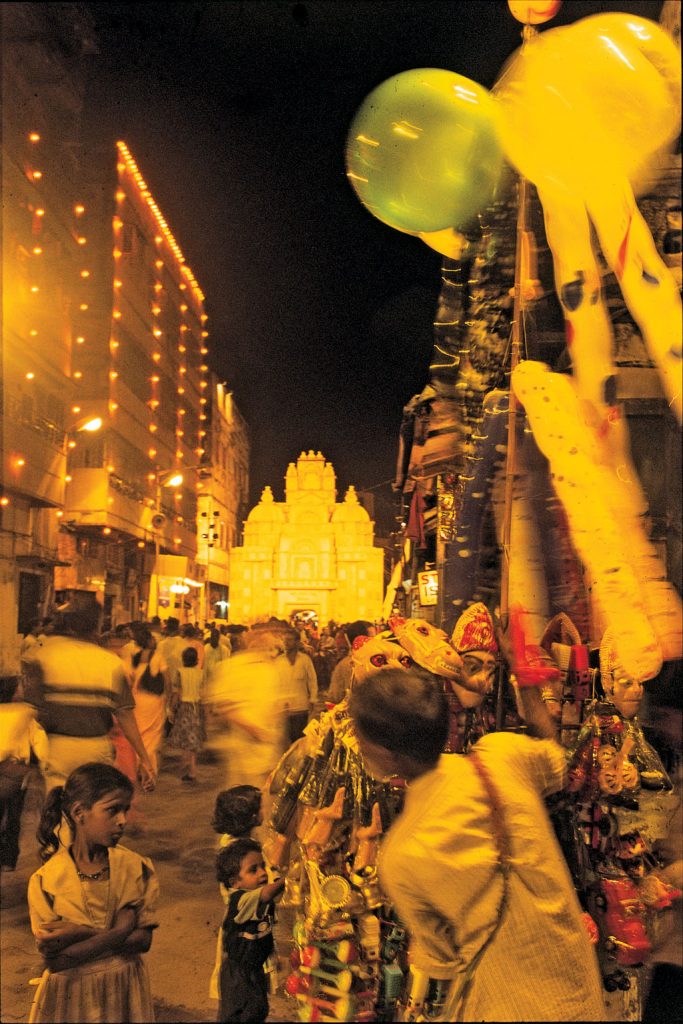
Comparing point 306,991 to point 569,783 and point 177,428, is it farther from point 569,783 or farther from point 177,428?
point 177,428

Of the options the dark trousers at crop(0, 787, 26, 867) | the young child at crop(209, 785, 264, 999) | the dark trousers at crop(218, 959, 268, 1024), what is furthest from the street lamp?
the dark trousers at crop(0, 787, 26, 867)

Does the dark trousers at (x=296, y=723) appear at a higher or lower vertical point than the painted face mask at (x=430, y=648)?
lower

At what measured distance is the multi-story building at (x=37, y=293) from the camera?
250 cm

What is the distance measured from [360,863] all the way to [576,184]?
2294 mm

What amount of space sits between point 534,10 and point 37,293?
166 centimetres

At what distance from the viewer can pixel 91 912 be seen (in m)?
2.30

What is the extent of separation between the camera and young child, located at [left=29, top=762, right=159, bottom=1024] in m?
2.25

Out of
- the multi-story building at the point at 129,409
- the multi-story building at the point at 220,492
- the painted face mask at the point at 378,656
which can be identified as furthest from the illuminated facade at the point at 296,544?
the painted face mask at the point at 378,656

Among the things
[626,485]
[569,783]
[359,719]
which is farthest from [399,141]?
[569,783]

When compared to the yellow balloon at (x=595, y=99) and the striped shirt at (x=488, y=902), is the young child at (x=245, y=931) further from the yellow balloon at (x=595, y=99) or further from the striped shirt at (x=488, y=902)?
the yellow balloon at (x=595, y=99)

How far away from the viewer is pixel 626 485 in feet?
8.36

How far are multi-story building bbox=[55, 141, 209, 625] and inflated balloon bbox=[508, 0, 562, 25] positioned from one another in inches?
49.0

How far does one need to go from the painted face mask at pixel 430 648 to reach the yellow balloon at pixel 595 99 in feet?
4.65

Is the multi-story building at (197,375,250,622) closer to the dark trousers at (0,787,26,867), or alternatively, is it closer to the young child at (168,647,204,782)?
the dark trousers at (0,787,26,867)
